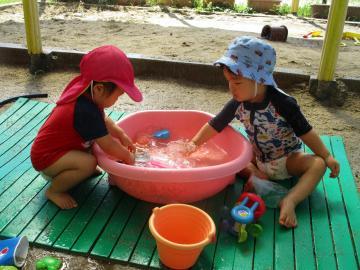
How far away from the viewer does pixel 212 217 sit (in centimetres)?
217

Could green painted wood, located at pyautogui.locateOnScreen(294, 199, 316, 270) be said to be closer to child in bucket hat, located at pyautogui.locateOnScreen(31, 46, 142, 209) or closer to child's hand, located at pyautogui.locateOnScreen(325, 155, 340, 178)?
child's hand, located at pyautogui.locateOnScreen(325, 155, 340, 178)

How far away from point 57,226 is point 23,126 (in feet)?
4.28

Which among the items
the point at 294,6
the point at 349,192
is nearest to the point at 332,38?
the point at 349,192

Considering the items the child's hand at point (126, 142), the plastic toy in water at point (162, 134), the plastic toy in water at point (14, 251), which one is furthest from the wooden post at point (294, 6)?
the plastic toy in water at point (14, 251)

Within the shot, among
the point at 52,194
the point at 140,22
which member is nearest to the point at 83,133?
the point at 52,194

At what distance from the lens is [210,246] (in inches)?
77.1

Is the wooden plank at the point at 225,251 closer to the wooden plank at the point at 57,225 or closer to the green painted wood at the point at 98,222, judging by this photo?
the green painted wood at the point at 98,222

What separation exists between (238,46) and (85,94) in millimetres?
818

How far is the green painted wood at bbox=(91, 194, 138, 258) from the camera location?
1.91m

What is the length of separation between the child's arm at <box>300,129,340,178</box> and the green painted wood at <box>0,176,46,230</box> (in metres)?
1.50

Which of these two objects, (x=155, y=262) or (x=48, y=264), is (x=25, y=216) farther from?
(x=155, y=262)

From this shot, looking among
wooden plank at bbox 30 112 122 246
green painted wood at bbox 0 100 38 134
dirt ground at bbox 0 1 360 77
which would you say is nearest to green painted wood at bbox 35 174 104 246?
wooden plank at bbox 30 112 122 246

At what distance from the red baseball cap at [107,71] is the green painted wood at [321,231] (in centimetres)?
111

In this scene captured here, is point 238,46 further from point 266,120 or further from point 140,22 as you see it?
point 140,22
